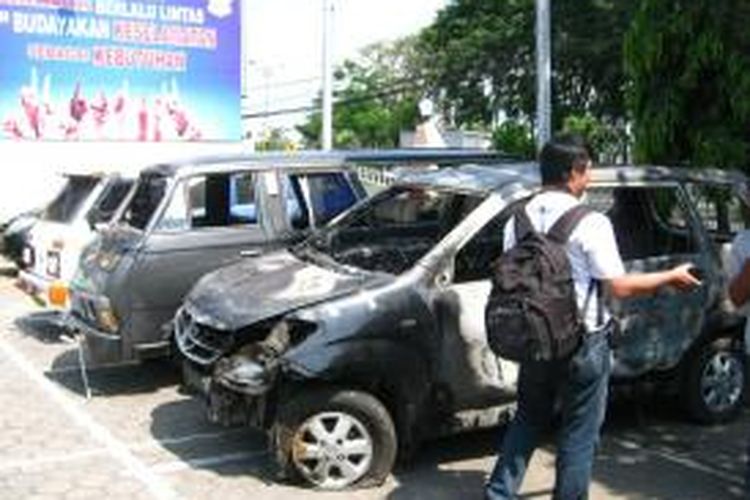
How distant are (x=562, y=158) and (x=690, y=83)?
5.09m

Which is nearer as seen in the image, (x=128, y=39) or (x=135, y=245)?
(x=135, y=245)

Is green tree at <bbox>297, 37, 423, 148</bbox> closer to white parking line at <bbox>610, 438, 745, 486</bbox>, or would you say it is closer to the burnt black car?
the burnt black car

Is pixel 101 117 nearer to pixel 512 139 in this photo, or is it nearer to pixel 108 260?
pixel 512 139

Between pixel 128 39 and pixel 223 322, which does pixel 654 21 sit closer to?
pixel 223 322

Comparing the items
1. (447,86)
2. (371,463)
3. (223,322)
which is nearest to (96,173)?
(223,322)

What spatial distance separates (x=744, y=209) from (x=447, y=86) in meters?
36.2

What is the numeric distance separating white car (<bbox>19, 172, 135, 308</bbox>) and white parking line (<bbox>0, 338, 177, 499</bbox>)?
59cm

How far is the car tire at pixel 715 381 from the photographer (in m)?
7.79

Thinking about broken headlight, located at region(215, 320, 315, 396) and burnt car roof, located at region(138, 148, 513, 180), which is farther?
burnt car roof, located at region(138, 148, 513, 180)

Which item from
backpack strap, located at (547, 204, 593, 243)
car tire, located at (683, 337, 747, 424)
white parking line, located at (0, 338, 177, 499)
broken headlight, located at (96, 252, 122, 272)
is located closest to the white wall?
white parking line, located at (0, 338, 177, 499)

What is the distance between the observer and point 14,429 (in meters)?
7.97

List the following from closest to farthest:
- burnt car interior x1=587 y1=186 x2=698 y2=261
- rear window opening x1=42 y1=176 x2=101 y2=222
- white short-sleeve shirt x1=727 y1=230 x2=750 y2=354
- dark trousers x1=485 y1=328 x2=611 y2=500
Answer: dark trousers x1=485 y1=328 x2=611 y2=500, white short-sleeve shirt x1=727 y1=230 x2=750 y2=354, burnt car interior x1=587 y1=186 x2=698 y2=261, rear window opening x1=42 y1=176 x2=101 y2=222

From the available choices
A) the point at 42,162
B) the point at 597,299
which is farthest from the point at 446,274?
the point at 42,162

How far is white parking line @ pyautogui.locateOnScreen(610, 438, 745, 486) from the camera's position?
6.91 meters
